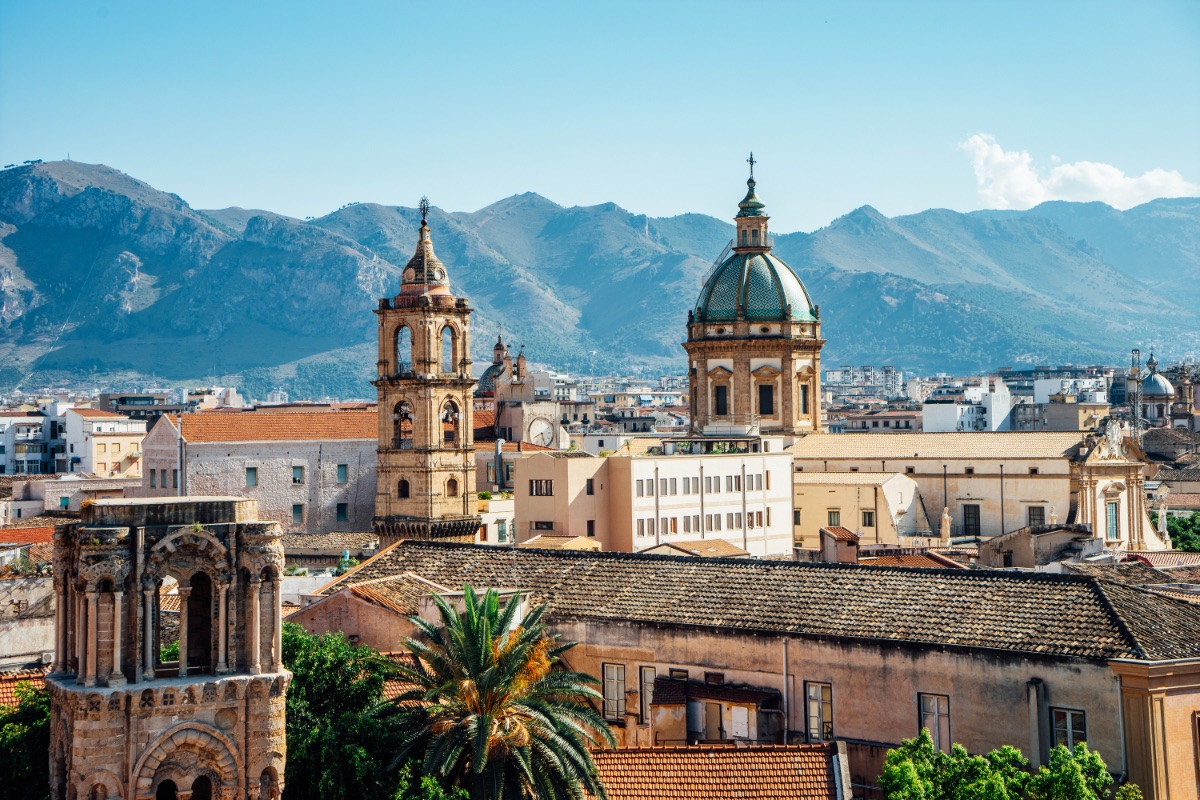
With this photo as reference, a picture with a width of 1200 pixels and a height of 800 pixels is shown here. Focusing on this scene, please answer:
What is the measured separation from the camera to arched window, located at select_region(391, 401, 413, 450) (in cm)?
6694

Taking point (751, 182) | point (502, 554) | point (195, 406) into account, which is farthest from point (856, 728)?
point (195, 406)

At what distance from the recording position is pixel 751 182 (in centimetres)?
9525

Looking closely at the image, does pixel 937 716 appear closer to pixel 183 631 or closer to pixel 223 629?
pixel 223 629

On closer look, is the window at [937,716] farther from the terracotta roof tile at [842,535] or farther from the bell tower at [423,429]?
the bell tower at [423,429]

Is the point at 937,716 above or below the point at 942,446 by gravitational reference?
below

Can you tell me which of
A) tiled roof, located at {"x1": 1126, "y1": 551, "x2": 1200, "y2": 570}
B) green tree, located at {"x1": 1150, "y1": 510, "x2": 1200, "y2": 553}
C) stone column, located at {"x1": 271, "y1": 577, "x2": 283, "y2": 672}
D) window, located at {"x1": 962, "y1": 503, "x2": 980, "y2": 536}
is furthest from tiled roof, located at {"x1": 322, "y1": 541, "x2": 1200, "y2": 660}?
green tree, located at {"x1": 1150, "y1": 510, "x2": 1200, "y2": 553}

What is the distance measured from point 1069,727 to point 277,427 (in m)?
52.1

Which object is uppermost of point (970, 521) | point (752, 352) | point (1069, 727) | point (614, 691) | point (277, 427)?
point (752, 352)

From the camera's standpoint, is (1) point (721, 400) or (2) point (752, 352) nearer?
(2) point (752, 352)

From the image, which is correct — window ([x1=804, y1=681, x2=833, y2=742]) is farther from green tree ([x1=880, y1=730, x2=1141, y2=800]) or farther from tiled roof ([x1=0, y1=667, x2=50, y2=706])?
tiled roof ([x1=0, y1=667, x2=50, y2=706])

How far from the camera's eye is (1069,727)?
93.1 ft

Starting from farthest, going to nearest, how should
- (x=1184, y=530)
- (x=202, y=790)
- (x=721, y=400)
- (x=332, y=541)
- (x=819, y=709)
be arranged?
1. (x=721, y=400)
2. (x=1184, y=530)
3. (x=332, y=541)
4. (x=819, y=709)
5. (x=202, y=790)

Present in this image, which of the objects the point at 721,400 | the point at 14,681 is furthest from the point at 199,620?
the point at 721,400

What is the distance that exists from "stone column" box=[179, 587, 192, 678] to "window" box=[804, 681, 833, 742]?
12.8m
